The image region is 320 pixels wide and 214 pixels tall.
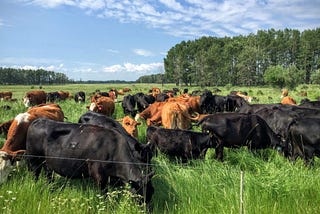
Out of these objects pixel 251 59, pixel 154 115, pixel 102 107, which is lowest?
pixel 154 115

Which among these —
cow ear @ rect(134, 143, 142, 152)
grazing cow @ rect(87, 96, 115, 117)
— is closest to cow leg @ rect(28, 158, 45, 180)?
cow ear @ rect(134, 143, 142, 152)

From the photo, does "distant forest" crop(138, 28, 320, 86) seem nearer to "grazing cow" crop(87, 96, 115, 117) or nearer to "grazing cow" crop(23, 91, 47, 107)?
"grazing cow" crop(23, 91, 47, 107)

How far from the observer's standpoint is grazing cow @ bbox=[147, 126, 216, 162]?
8.56 meters

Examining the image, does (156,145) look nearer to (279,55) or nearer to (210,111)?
(210,111)

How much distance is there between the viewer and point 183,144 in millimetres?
8633

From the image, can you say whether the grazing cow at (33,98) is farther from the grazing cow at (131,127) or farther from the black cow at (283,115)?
the black cow at (283,115)

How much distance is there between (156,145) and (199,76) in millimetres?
76492

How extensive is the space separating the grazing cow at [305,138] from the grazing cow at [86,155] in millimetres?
4454

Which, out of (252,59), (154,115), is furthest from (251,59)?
(154,115)

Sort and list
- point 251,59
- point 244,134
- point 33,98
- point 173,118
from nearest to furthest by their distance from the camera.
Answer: point 244,134
point 173,118
point 33,98
point 251,59

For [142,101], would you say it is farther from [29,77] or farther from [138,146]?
[29,77]

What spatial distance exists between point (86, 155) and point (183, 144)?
11.0 ft

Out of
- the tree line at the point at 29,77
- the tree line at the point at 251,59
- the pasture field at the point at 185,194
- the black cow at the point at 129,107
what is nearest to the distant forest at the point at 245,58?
the tree line at the point at 251,59

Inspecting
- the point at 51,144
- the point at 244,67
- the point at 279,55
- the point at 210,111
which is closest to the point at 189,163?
the point at 51,144
